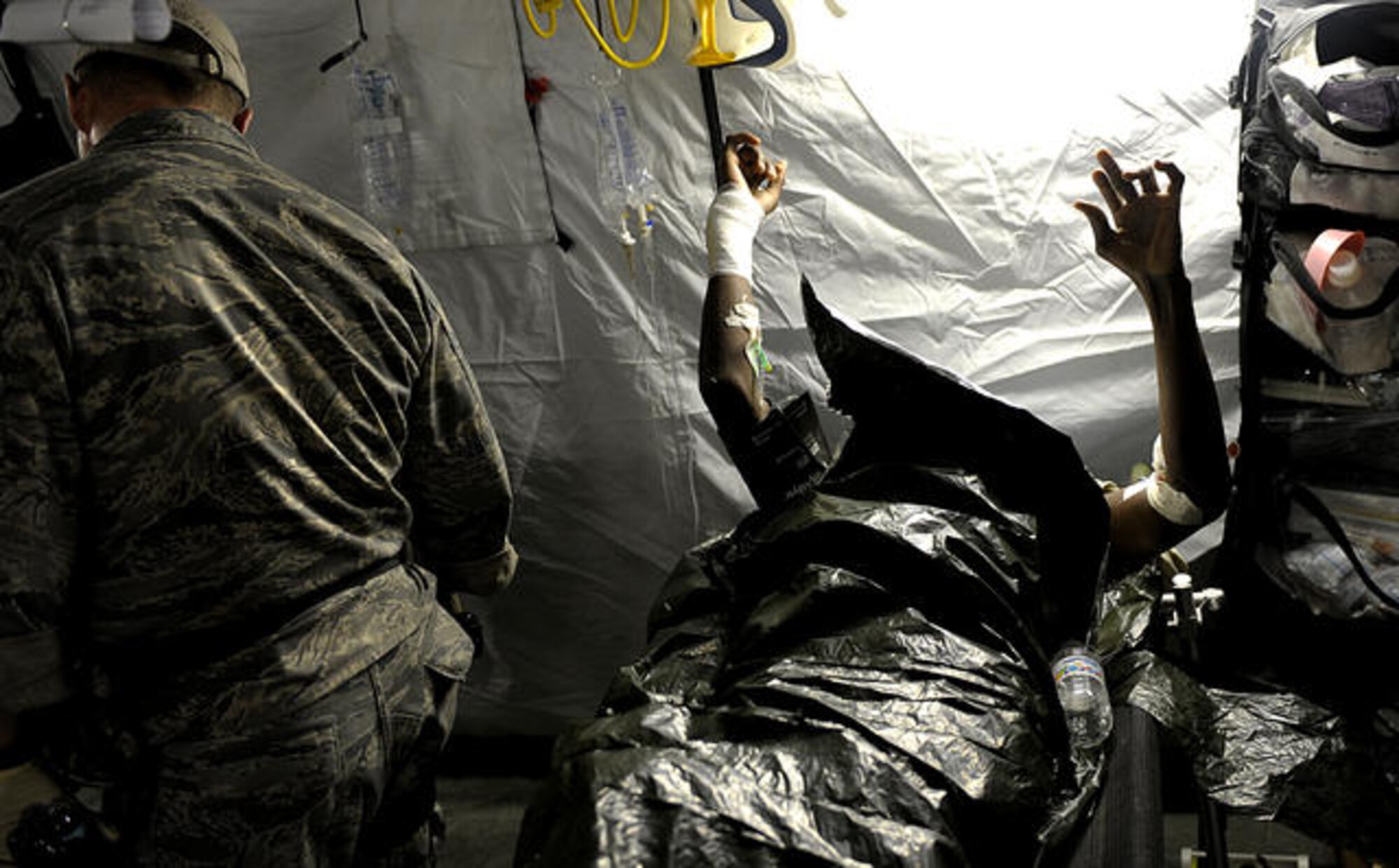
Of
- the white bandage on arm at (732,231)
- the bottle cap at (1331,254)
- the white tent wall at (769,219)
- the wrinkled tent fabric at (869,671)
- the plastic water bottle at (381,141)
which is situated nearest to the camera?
the wrinkled tent fabric at (869,671)

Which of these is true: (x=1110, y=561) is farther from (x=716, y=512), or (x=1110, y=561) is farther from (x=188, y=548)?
(x=188, y=548)

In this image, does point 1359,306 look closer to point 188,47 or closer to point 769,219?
point 769,219

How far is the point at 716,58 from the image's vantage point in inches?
82.3

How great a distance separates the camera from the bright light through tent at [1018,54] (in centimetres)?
216

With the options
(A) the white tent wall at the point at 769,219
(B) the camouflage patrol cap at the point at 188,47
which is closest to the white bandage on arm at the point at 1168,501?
(A) the white tent wall at the point at 769,219

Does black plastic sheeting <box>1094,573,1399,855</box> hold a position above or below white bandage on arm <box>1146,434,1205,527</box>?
below

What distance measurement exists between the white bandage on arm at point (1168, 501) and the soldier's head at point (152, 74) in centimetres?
156

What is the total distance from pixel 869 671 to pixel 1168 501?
66cm

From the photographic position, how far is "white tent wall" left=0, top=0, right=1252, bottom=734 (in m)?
2.24

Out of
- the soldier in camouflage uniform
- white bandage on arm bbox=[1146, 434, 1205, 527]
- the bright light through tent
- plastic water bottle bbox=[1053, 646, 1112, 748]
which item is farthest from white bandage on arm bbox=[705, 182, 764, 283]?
plastic water bottle bbox=[1053, 646, 1112, 748]

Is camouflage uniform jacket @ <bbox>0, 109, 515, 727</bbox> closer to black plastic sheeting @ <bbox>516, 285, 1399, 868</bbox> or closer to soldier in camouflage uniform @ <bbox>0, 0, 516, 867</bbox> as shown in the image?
soldier in camouflage uniform @ <bbox>0, 0, 516, 867</bbox>

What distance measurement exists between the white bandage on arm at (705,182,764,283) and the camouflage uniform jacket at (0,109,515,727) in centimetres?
61

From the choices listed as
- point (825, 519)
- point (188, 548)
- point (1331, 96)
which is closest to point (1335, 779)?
point (825, 519)

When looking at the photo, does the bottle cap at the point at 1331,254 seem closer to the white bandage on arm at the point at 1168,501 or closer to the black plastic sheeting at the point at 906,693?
the white bandage on arm at the point at 1168,501
